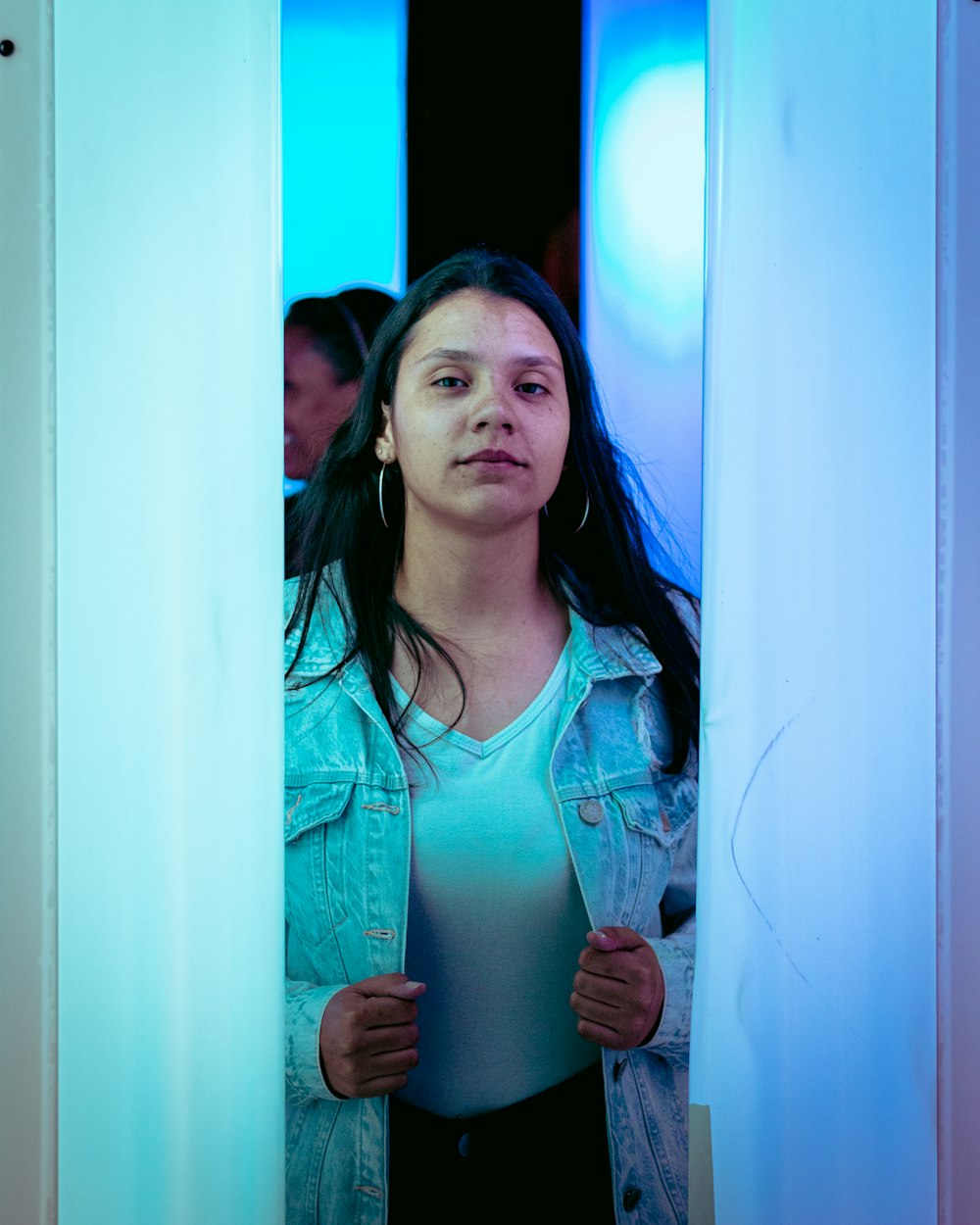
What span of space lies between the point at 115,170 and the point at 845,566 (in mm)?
726

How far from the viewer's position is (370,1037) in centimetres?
100

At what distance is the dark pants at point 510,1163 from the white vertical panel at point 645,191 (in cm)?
70

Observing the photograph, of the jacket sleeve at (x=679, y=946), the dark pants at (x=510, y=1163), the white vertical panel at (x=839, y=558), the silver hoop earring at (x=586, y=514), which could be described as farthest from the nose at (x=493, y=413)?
the dark pants at (x=510, y=1163)

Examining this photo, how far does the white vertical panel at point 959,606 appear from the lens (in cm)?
92

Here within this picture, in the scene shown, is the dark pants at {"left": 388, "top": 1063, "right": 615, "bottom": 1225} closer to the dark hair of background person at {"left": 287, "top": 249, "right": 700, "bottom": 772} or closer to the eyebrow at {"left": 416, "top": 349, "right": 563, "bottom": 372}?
the dark hair of background person at {"left": 287, "top": 249, "right": 700, "bottom": 772}

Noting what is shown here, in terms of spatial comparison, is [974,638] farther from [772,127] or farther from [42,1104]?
[42,1104]

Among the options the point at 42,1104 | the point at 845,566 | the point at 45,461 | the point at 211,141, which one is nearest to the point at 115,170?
the point at 211,141

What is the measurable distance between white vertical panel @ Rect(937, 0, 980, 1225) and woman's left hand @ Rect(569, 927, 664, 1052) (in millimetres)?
260

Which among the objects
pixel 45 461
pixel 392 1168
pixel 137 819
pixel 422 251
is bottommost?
pixel 392 1168

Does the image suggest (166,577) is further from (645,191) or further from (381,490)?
(645,191)

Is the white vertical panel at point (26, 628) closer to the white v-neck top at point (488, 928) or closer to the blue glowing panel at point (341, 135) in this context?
the blue glowing panel at point (341, 135)

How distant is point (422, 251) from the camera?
1.01 meters

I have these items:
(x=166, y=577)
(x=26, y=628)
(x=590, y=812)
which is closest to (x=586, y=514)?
(x=590, y=812)

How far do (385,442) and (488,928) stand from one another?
48 cm
